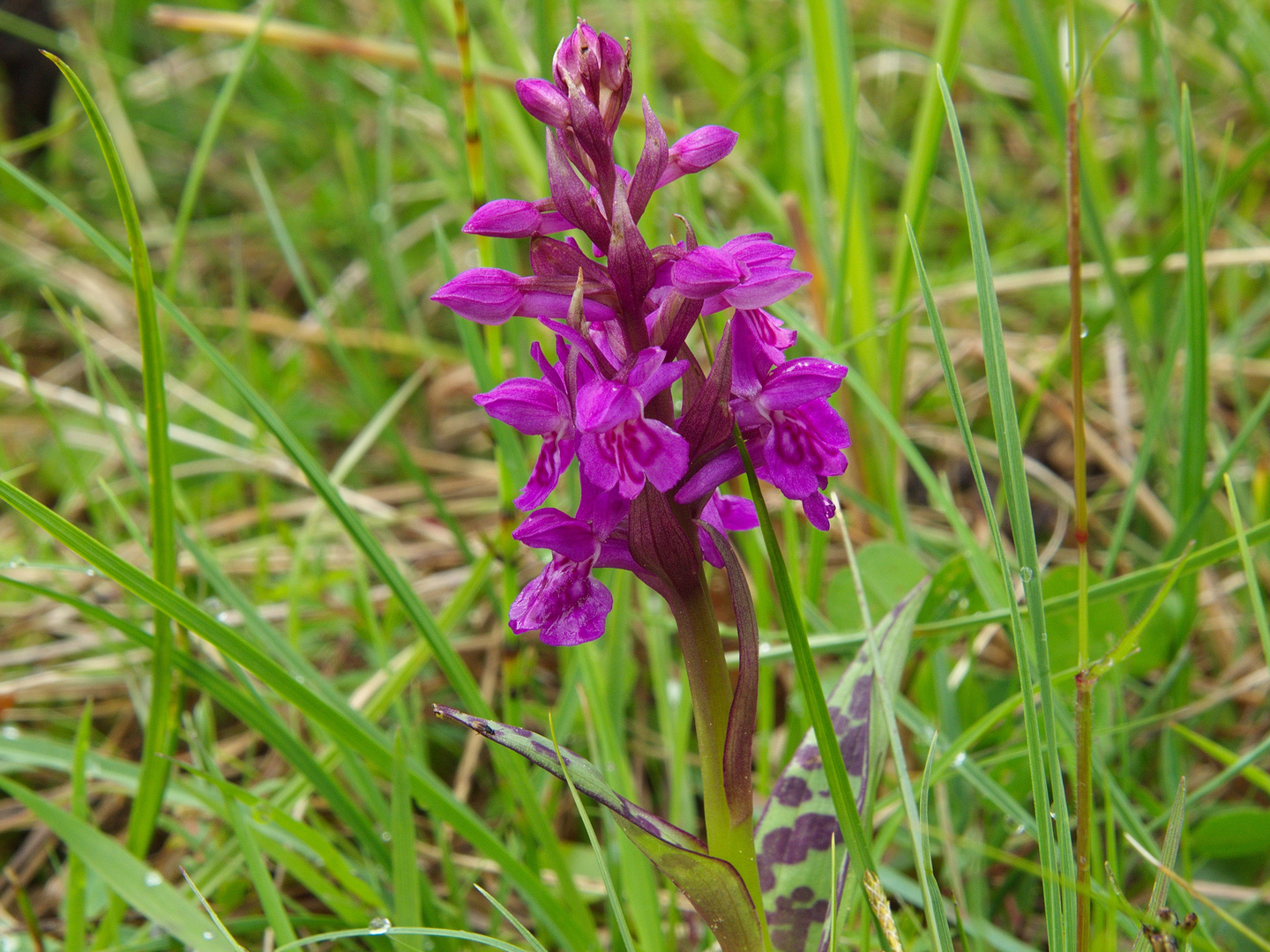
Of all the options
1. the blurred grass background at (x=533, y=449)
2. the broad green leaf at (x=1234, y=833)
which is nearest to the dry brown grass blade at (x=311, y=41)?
the blurred grass background at (x=533, y=449)

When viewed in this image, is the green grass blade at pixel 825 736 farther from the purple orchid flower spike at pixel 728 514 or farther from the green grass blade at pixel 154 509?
the green grass blade at pixel 154 509

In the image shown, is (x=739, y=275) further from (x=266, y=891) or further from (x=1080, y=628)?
(x=266, y=891)

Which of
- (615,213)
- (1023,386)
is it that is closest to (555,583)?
(615,213)

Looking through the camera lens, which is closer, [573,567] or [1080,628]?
[1080,628]

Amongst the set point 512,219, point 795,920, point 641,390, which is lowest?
point 795,920

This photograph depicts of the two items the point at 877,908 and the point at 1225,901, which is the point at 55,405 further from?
the point at 1225,901

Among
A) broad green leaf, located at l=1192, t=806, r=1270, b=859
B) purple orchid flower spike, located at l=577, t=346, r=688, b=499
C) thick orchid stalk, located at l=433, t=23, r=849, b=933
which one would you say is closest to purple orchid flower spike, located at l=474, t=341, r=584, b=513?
thick orchid stalk, located at l=433, t=23, r=849, b=933

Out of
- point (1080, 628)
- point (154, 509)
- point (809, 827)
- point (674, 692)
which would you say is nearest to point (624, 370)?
point (1080, 628)
